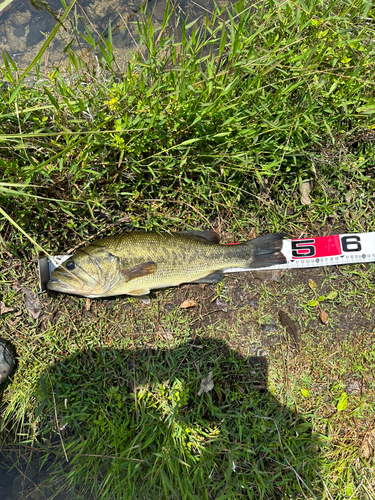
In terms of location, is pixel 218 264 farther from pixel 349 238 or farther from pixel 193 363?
pixel 349 238

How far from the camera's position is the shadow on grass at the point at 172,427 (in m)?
3.49

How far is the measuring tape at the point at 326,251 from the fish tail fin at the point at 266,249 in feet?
0.51

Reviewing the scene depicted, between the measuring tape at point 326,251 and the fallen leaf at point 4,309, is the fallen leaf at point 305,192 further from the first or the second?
the fallen leaf at point 4,309

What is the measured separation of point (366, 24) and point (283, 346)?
3.78m

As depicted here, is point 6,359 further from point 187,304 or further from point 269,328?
point 269,328

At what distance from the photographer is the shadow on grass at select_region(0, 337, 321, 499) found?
349 centimetres

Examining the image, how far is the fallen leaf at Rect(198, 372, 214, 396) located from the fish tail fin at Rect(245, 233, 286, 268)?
4.52 ft

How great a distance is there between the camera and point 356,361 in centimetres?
378

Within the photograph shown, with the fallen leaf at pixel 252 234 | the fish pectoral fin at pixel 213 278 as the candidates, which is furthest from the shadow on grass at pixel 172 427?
the fallen leaf at pixel 252 234

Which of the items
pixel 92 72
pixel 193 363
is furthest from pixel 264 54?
pixel 193 363

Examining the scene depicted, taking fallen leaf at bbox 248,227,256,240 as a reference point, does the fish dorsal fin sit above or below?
above

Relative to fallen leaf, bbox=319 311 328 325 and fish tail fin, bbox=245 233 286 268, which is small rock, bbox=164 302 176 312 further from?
fallen leaf, bbox=319 311 328 325

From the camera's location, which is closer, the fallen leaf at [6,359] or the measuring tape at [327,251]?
the fallen leaf at [6,359]

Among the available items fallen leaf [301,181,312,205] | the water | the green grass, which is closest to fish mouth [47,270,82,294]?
the green grass
